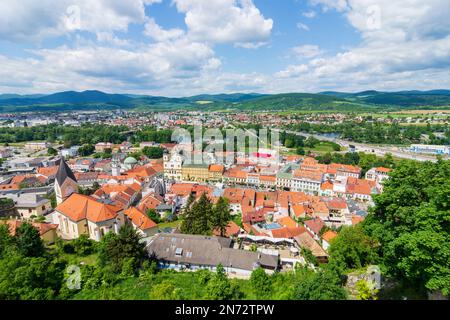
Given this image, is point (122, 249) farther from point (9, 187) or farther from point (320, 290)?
point (9, 187)

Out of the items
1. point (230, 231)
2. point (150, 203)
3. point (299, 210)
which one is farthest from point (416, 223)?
point (150, 203)

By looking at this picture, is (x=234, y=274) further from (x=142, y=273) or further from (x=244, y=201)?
(x=244, y=201)

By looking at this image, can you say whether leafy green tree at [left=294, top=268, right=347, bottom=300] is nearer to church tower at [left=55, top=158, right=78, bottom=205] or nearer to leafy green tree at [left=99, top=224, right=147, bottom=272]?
leafy green tree at [left=99, top=224, right=147, bottom=272]

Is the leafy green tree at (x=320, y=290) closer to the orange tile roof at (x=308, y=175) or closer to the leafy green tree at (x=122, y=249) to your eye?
the leafy green tree at (x=122, y=249)

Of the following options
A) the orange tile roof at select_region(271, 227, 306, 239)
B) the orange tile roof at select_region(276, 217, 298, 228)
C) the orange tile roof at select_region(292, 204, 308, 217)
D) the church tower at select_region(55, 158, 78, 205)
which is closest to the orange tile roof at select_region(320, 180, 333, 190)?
the orange tile roof at select_region(292, 204, 308, 217)

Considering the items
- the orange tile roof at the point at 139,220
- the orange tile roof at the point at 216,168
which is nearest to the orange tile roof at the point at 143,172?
the orange tile roof at the point at 216,168

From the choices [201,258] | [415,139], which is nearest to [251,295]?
[201,258]
